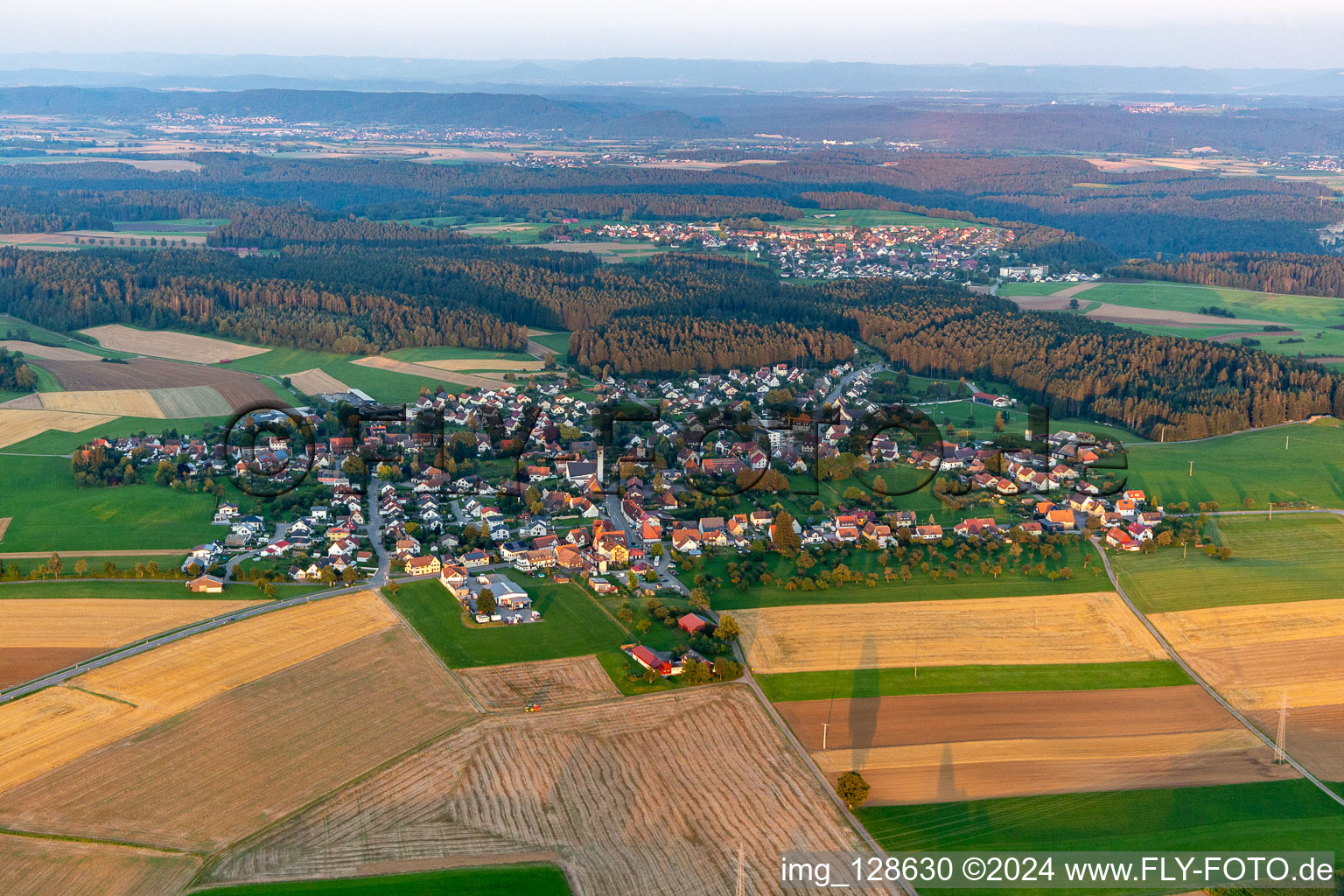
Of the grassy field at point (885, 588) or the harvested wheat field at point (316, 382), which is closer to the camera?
the grassy field at point (885, 588)

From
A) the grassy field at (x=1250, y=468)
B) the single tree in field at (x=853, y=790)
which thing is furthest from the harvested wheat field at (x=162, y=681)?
the grassy field at (x=1250, y=468)

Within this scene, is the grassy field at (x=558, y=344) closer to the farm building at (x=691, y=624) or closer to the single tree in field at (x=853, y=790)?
the farm building at (x=691, y=624)

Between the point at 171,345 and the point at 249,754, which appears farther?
the point at 171,345

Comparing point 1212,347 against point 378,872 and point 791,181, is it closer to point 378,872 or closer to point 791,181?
point 378,872

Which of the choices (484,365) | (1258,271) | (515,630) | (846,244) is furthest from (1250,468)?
(846,244)

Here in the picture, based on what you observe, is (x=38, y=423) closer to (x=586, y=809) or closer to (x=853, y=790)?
(x=586, y=809)

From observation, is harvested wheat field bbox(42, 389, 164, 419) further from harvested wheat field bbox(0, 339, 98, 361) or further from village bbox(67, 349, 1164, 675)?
harvested wheat field bbox(0, 339, 98, 361)
